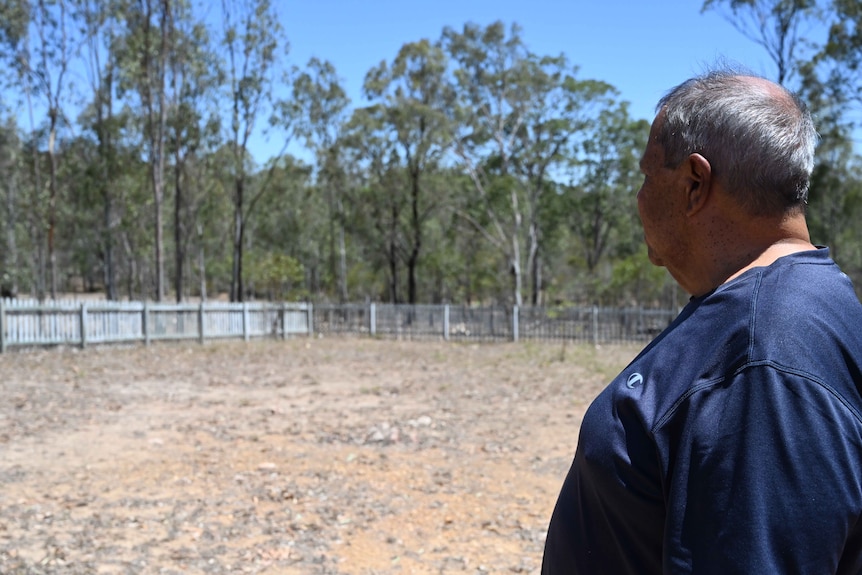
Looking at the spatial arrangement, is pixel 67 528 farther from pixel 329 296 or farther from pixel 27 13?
→ pixel 329 296

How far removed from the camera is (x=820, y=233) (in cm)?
4372

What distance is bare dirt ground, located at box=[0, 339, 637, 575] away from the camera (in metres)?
4.82

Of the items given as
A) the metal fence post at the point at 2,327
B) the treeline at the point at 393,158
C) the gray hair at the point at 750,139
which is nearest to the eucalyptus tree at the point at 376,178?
the treeline at the point at 393,158

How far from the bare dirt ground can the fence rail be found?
16.1ft

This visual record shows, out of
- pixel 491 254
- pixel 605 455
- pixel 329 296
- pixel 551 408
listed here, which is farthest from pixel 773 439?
pixel 329 296

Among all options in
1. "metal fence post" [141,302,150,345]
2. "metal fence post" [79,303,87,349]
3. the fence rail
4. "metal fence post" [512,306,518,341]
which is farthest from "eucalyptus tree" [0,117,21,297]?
"metal fence post" [512,306,518,341]

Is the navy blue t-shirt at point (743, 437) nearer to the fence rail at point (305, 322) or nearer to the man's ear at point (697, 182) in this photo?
the man's ear at point (697, 182)

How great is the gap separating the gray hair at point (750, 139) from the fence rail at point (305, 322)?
19650 millimetres

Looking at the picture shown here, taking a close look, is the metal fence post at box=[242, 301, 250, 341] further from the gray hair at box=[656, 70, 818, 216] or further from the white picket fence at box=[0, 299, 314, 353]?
the gray hair at box=[656, 70, 818, 216]

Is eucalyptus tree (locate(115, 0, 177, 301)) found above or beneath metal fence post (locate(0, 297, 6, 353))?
above

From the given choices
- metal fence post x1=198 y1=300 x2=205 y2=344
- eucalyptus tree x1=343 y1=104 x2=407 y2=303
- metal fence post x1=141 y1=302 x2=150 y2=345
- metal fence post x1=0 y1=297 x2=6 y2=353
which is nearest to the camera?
metal fence post x1=0 y1=297 x2=6 y2=353

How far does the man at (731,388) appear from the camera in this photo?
3.14 ft

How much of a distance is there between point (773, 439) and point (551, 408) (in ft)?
32.5

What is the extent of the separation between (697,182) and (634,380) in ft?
1.14
